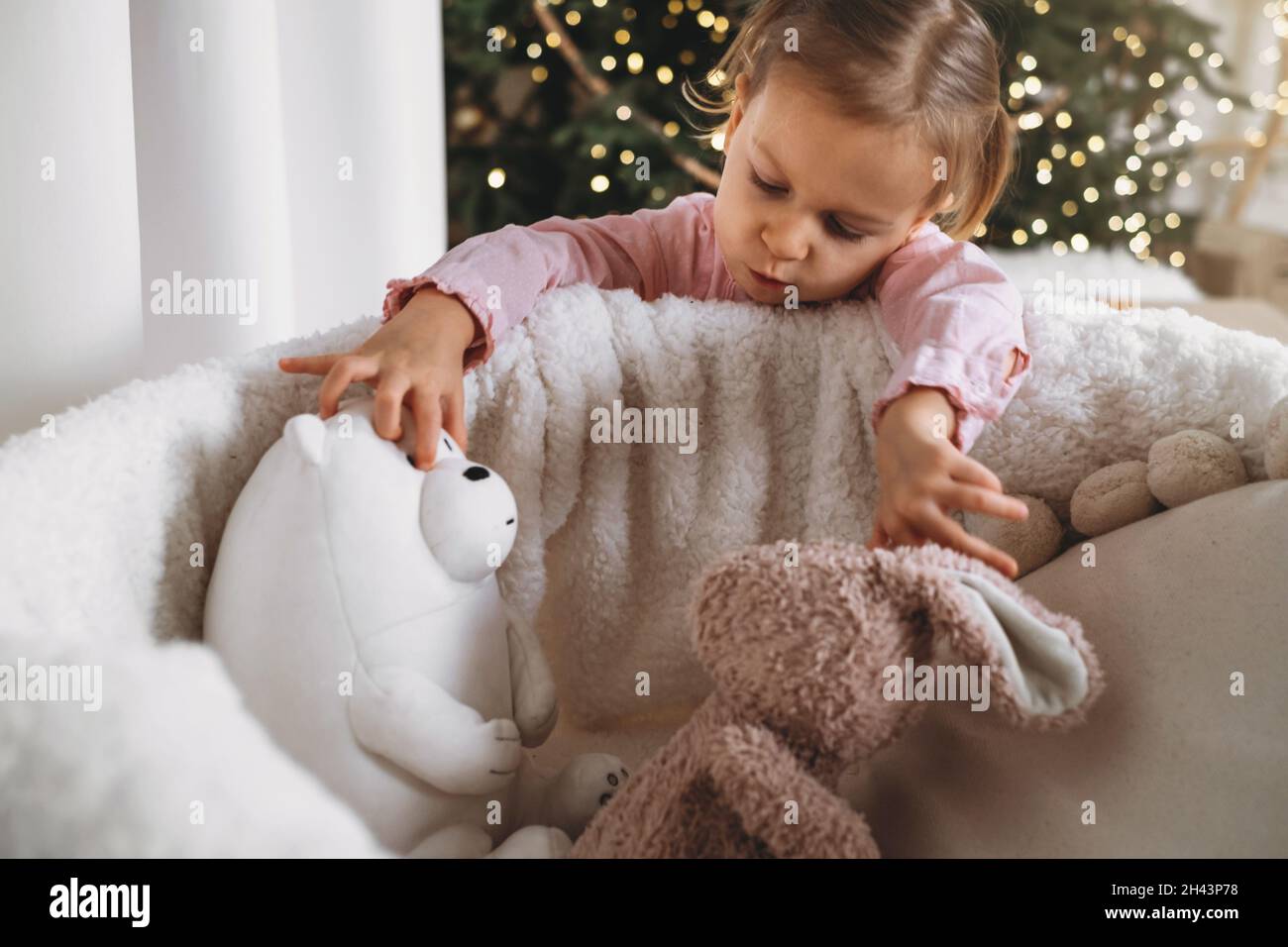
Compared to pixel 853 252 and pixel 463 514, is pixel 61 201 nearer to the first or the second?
pixel 463 514

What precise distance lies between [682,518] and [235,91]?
0.58 m

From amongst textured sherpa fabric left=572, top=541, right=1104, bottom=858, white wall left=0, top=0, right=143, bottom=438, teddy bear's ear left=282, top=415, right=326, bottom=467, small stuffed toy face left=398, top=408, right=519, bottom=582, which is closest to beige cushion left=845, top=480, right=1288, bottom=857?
textured sherpa fabric left=572, top=541, right=1104, bottom=858

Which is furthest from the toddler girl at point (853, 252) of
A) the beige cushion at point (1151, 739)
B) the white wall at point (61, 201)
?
the white wall at point (61, 201)

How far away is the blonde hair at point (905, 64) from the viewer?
0.82 m

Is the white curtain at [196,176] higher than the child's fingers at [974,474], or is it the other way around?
the white curtain at [196,176]

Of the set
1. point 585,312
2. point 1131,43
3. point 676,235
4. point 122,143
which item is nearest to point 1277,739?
point 585,312

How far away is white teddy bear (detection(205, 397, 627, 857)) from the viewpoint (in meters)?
0.62

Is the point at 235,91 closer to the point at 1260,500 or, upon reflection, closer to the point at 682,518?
the point at 682,518

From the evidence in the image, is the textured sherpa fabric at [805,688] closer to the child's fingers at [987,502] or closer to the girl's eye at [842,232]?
the child's fingers at [987,502]

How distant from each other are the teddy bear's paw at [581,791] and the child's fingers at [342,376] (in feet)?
0.93

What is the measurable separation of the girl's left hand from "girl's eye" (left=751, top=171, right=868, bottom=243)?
0.21m

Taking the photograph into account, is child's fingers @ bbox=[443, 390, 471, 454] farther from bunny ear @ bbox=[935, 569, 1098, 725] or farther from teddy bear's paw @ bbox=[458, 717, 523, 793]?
bunny ear @ bbox=[935, 569, 1098, 725]

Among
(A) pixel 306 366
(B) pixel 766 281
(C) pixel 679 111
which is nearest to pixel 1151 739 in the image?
(B) pixel 766 281

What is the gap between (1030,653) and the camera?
611 mm
